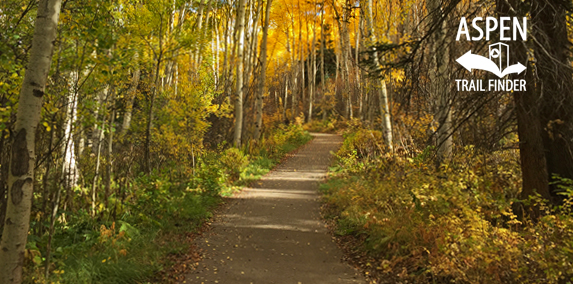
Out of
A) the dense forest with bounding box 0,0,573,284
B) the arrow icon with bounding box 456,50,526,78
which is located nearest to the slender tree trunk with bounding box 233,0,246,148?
the dense forest with bounding box 0,0,573,284

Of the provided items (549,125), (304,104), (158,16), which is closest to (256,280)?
(549,125)

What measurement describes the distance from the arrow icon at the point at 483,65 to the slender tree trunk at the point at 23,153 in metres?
4.63

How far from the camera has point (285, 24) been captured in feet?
86.5

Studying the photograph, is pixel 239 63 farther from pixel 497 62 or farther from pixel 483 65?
pixel 497 62

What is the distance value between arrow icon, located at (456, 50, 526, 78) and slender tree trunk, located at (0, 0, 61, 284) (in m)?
4.63

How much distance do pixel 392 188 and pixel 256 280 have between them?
3.73m

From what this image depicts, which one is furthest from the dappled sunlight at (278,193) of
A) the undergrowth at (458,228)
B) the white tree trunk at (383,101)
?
the white tree trunk at (383,101)

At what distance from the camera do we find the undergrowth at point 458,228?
3.56 metres

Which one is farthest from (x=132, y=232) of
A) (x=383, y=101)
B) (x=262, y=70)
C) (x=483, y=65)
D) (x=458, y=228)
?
(x=262, y=70)

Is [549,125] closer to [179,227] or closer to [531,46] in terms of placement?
[531,46]

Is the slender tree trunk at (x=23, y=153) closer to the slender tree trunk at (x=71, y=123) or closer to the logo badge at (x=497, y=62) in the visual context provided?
the slender tree trunk at (x=71, y=123)

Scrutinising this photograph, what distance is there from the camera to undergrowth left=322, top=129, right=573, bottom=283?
3562 mm

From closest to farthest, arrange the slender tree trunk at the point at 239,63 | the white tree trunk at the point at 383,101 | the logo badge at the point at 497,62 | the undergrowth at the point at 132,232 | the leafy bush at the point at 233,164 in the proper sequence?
the logo badge at the point at 497,62, the undergrowth at the point at 132,232, the white tree trunk at the point at 383,101, the leafy bush at the point at 233,164, the slender tree trunk at the point at 239,63

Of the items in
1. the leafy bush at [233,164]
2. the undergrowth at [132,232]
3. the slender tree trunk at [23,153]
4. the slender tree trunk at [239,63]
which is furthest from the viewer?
the slender tree trunk at [239,63]
